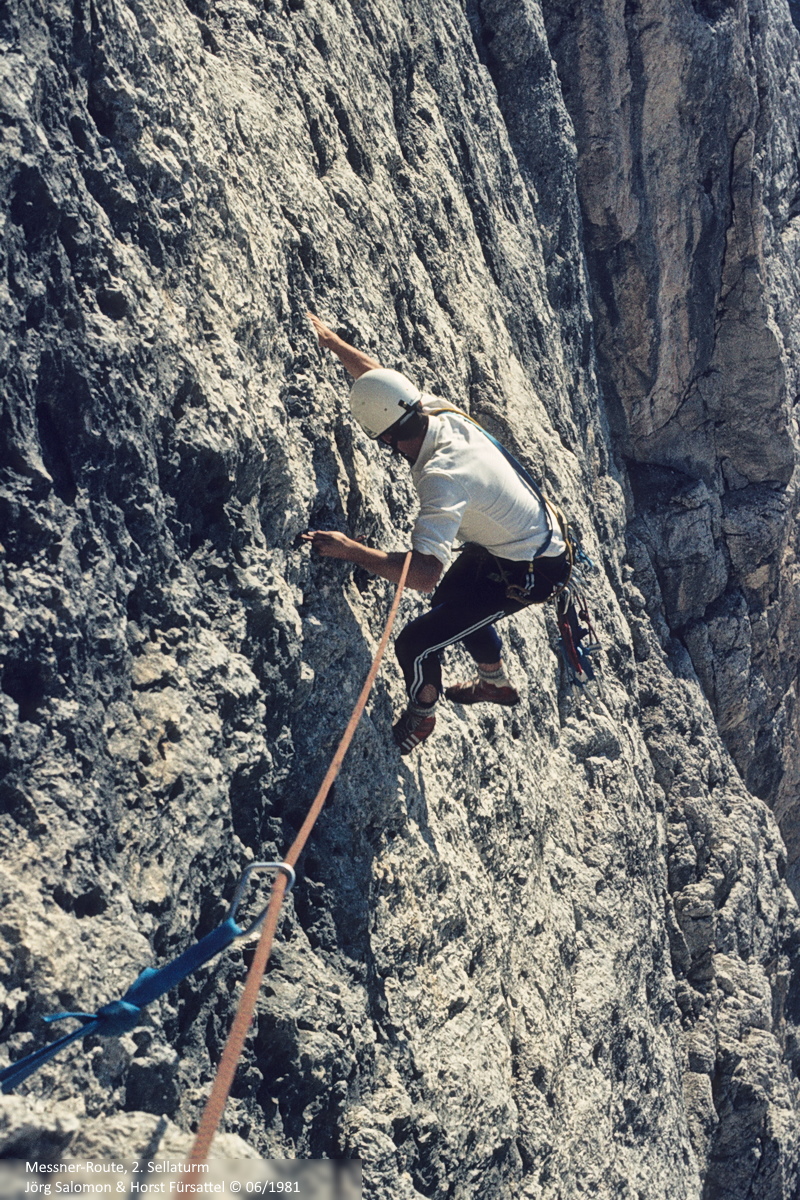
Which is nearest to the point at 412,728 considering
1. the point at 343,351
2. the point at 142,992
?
the point at 343,351

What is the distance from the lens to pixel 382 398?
12.8ft

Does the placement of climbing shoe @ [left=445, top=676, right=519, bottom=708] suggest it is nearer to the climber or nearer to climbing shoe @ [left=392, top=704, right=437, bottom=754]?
the climber

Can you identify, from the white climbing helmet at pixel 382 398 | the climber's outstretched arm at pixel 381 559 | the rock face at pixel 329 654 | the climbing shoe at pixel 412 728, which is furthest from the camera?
the climbing shoe at pixel 412 728

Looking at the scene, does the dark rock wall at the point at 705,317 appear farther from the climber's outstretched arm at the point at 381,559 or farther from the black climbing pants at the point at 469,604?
the climber's outstretched arm at the point at 381,559

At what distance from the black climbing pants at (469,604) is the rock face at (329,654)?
0.58ft

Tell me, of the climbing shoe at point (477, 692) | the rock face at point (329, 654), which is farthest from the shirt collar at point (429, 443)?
the climbing shoe at point (477, 692)

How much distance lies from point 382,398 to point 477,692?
1655 millimetres

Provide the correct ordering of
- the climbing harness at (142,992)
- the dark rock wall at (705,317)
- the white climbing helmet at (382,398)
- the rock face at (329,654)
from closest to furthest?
the climbing harness at (142,992) < the rock face at (329,654) < the white climbing helmet at (382,398) < the dark rock wall at (705,317)

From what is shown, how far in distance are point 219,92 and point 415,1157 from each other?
403cm

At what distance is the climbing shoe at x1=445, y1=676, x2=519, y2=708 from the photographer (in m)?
4.91

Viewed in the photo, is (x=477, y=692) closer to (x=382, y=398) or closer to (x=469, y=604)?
(x=469, y=604)

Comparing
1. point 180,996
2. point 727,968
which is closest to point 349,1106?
point 180,996

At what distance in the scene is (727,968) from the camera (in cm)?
880

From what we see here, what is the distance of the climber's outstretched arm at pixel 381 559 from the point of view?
3742 millimetres
